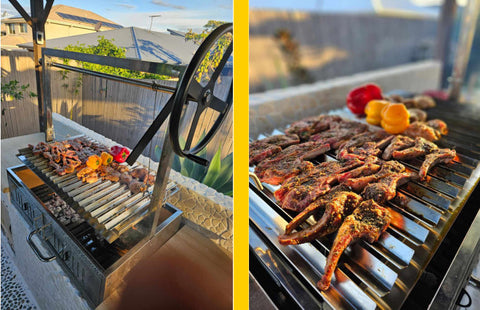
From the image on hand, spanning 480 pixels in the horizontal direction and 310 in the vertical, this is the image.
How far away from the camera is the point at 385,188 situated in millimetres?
1053

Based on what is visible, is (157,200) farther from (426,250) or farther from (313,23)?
(313,23)

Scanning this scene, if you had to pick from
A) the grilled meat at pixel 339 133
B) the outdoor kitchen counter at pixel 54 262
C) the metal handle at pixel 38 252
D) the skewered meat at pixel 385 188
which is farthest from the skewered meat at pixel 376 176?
the metal handle at pixel 38 252

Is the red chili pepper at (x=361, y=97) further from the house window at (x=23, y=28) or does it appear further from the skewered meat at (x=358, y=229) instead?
the house window at (x=23, y=28)

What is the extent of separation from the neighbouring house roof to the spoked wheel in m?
0.04

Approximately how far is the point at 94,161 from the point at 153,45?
1.28 ft

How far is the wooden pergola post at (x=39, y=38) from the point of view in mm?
887

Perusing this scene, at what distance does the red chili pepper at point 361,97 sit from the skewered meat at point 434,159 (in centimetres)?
69

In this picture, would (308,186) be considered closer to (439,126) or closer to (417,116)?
(439,126)

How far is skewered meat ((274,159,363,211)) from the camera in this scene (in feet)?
3.29

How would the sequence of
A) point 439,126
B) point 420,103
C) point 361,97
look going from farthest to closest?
point 420,103 → point 361,97 → point 439,126

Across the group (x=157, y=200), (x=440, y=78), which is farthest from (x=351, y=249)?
(x=440, y=78)

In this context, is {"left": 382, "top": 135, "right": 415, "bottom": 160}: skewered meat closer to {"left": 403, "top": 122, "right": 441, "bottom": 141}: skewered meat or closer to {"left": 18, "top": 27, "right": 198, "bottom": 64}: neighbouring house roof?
{"left": 403, "top": 122, "right": 441, "bottom": 141}: skewered meat

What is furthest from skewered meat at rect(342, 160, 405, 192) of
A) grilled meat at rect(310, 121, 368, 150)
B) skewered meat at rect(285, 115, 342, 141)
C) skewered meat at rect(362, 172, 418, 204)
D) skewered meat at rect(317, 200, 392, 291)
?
skewered meat at rect(285, 115, 342, 141)

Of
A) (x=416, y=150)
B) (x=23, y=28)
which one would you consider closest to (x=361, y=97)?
(x=416, y=150)
